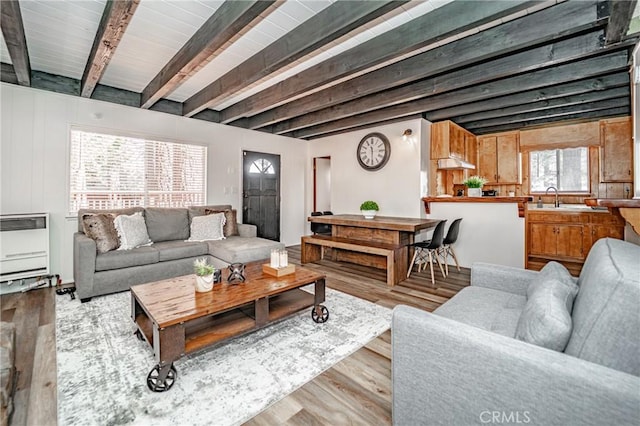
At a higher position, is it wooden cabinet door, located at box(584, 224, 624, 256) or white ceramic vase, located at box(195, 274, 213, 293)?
wooden cabinet door, located at box(584, 224, 624, 256)

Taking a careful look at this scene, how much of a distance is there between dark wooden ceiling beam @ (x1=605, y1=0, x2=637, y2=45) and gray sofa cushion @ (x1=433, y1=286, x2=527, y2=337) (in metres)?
1.93

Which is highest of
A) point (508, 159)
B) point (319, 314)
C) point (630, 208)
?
point (508, 159)

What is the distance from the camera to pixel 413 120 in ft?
15.9

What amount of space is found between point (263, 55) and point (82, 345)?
291 centimetres

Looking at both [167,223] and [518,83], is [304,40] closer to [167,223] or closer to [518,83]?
[518,83]

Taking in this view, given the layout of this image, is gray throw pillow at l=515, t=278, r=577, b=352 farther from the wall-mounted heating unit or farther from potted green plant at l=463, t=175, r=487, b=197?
the wall-mounted heating unit

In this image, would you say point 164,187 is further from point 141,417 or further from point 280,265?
point 141,417

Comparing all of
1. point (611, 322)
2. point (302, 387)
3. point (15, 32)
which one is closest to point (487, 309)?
point (611, 322)

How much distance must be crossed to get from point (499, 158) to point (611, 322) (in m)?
5.82

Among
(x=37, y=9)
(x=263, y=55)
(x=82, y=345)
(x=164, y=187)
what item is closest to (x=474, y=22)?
(x=263, y=55)

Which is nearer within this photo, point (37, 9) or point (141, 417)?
point (141, 417)

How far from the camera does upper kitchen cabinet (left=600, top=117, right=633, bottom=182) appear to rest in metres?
4.71

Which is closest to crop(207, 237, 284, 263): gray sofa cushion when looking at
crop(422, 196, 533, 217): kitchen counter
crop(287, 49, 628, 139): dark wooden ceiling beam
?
crop(422, 196, 533, 217): kitchen counter

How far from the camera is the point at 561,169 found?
17.9 ft
